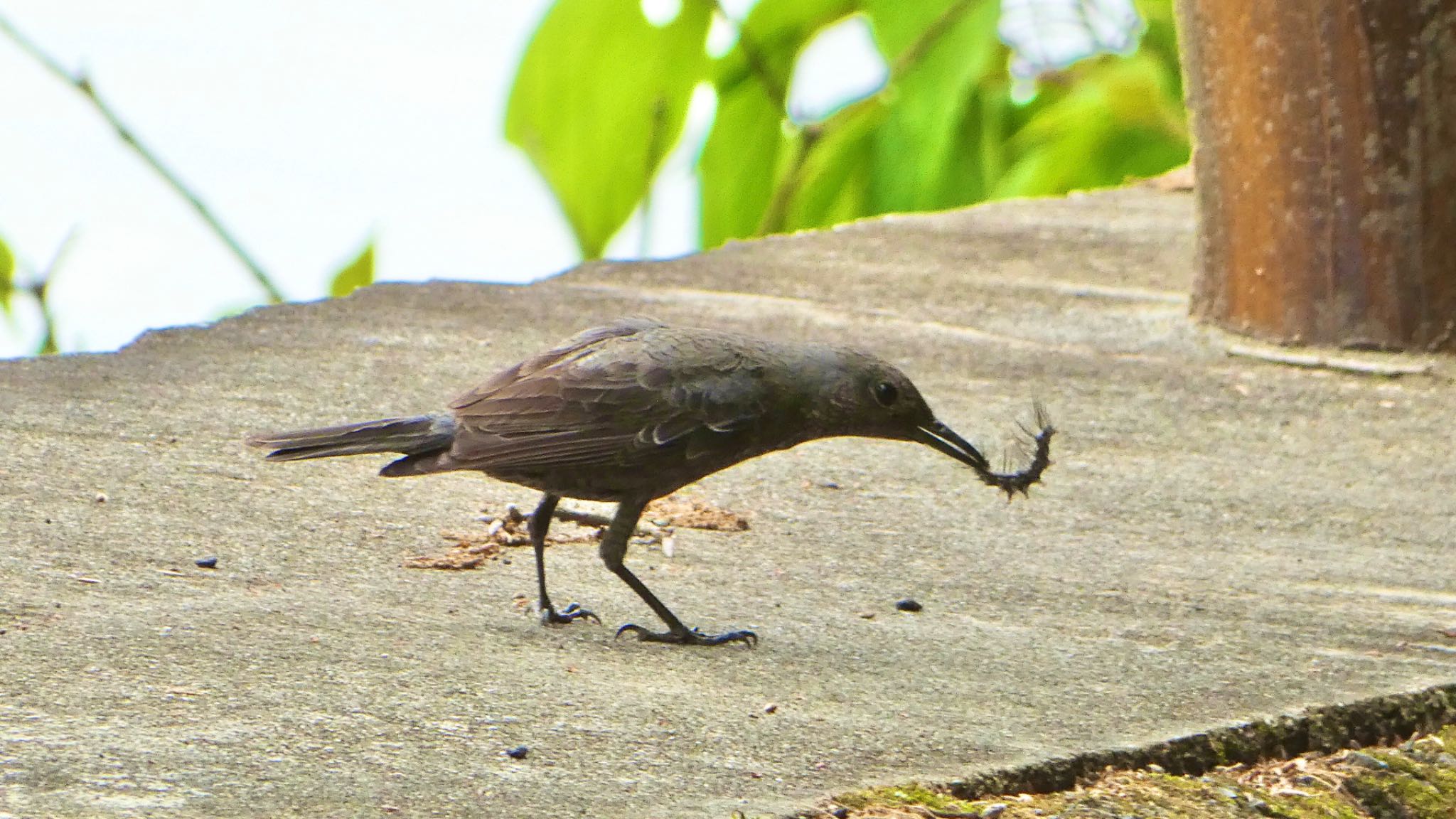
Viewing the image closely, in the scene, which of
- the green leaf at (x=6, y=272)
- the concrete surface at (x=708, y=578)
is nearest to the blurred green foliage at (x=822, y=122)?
the concrete surface at (x=708, y=578)

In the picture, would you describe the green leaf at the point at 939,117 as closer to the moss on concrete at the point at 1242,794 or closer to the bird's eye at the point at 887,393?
the bird's eye at the point at 887,393

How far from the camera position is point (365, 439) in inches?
124

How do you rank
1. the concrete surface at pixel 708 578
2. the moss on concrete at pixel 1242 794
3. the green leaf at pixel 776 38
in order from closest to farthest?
the moss on concrete at pixel 1242 794
the concrete surface at pixel 708 578
the green leaf at pixel 776 38

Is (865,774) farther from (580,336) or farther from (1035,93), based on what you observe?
(1035,93)

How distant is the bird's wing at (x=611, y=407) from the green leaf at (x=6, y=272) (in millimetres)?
2449

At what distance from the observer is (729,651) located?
3.02m

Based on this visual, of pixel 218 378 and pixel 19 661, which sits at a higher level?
pixel 218 378

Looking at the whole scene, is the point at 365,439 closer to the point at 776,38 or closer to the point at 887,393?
the point at 887,393

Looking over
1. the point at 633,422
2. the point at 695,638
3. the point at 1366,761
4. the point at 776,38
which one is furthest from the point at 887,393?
the point at 776,38

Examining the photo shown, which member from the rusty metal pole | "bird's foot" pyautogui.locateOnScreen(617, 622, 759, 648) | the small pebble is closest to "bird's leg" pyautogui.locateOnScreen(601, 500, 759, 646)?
"bird's foot" pyautogui.locateOnScreen(617, 622, 759, 648)

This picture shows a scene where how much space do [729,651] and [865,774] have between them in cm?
62

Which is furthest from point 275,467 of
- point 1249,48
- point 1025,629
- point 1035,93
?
point 1035,93

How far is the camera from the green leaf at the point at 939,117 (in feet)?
21.8

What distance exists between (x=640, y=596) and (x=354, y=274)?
10.00 ft
